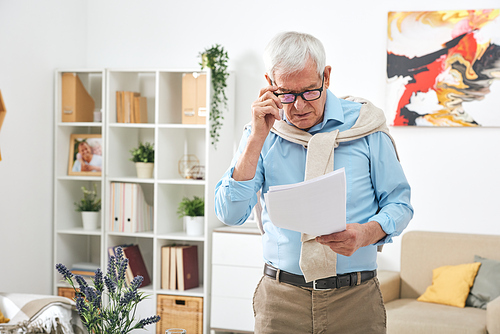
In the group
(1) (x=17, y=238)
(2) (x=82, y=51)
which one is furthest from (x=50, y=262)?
(2) (x=82, y=51)

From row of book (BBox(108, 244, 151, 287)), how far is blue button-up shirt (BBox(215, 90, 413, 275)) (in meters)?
2.28

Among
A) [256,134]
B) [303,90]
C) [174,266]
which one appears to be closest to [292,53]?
[303,90]

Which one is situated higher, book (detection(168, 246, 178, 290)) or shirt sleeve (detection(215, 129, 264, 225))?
shirt sleeve (detection(215, 129, 264, 225))

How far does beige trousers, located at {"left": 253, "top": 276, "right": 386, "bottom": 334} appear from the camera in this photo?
1510mm

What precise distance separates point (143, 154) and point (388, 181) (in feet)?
8.32

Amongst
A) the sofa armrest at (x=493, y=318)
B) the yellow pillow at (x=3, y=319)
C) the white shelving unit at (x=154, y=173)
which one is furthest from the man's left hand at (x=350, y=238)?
the white shelving unit at (x=154, y=173)

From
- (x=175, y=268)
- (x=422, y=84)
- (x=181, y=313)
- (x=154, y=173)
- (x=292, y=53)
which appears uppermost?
(x=422, y=84)

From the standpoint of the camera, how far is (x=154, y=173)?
3715 mm

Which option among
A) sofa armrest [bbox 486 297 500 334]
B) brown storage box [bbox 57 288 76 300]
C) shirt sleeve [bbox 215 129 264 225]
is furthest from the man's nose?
brown storage box [bbox 57 288 76 300]

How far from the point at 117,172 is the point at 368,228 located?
2.77 meters

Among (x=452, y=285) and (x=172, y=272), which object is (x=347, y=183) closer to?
(x=452, y=285)

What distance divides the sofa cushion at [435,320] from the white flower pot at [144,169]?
1793mm

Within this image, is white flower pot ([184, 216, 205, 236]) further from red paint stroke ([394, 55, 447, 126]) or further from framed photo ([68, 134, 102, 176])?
red paint stroke ([394, 55, 447, 126])

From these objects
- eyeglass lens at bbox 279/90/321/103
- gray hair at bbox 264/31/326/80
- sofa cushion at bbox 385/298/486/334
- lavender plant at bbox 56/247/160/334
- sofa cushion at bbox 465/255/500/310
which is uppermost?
gray hair at bbox 264/31/326/80
